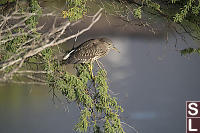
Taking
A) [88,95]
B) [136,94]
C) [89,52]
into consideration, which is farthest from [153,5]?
[136,94]

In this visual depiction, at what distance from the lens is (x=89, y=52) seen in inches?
213

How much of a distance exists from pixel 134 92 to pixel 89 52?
673 centimetres

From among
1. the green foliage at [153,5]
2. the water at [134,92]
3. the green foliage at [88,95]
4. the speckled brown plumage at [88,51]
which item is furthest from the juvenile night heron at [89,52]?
the water at [134,92]

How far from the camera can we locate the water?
34.2 ft

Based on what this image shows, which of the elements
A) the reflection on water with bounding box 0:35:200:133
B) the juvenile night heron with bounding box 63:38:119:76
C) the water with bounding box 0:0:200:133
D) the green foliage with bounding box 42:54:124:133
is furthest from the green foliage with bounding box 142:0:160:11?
the reflection on water with bounding box 0:35:200:133

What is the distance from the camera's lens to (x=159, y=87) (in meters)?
12.1

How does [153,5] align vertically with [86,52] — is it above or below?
above

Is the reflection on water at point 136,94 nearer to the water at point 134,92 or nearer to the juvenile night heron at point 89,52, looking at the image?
the water at point 134,92

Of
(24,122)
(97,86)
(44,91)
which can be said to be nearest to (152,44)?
(44,91)

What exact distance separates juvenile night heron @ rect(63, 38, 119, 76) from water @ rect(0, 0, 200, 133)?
382 centimetres

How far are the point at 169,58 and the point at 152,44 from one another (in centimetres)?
80

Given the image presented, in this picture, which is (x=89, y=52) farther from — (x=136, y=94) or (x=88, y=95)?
(x=136, y=94)

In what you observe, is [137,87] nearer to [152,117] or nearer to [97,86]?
[152,117]

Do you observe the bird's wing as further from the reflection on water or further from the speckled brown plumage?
the reflection on water
